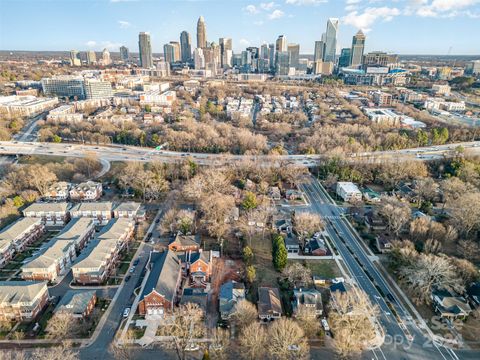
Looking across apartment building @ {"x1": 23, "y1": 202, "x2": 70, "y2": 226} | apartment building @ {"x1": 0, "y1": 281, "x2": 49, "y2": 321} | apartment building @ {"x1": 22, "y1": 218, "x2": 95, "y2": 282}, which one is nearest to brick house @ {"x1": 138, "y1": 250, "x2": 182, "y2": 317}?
apartment building @ {"x1": 0, "y1": 281, "x2": 49, "y2": 321}

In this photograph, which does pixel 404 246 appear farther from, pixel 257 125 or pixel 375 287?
pixel 257 125

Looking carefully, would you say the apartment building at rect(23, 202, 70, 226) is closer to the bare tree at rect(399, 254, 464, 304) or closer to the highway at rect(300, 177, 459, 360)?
the highway at rect(300, 177, 459, 360)

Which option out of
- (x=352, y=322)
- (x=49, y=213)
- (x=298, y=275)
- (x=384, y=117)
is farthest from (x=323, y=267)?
(x=384, y=117)

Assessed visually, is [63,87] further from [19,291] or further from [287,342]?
[287,342]

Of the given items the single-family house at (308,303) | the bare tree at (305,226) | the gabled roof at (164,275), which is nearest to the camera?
the single-family house at (308,303)

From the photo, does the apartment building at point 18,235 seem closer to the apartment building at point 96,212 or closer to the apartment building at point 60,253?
the apartment building at point 60,253

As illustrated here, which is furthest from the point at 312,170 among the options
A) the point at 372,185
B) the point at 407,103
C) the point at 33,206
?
the point at 407,103

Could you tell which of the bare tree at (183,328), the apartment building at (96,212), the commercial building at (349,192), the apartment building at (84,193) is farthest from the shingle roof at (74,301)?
the commercial building at (349,192)

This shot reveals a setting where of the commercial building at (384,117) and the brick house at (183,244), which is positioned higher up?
the commercial building at (384,117)
